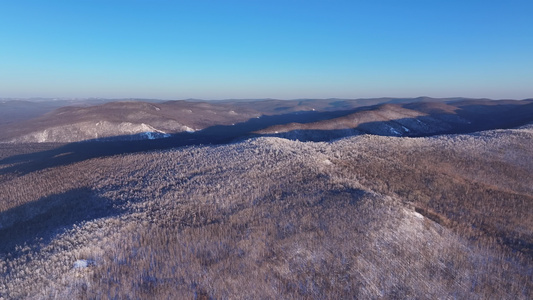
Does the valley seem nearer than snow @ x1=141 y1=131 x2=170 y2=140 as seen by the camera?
Yes

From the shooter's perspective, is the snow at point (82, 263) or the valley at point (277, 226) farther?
the snow at point (82, 263)

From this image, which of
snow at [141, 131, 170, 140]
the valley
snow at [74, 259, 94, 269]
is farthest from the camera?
snow at [141, 131, 170, 140]

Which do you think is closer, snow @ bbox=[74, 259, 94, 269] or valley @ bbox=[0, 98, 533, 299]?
valley @ bbox=[0, 98, 533, 299]

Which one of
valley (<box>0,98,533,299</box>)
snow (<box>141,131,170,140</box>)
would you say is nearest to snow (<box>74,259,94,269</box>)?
valley (<box>0,98,533,299</box>)

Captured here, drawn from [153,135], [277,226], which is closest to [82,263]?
[277,226]

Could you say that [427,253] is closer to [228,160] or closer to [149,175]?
[228,160]

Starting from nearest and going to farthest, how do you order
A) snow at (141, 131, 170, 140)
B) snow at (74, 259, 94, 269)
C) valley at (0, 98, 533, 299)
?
valley at (0, 98, 533, 299)
snow at (74, 259, 94, 269)
snow at (141, 131, 170, 140)

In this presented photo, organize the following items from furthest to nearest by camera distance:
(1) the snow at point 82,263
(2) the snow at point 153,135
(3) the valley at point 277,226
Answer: (2) the snow at point 153,135, (1) the snow at point 82,263, (3) the valley at point 277,226

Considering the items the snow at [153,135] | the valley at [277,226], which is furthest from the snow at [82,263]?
the snow at [153,135]

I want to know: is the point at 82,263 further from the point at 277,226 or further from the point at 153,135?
the point at 153,135

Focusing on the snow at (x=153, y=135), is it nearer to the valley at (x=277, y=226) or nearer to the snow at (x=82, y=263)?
the valley at (x=277, y=226)

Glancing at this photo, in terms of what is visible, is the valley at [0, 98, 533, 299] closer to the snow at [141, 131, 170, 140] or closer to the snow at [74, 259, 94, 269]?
the snow at [74, 259, 94, 269]
